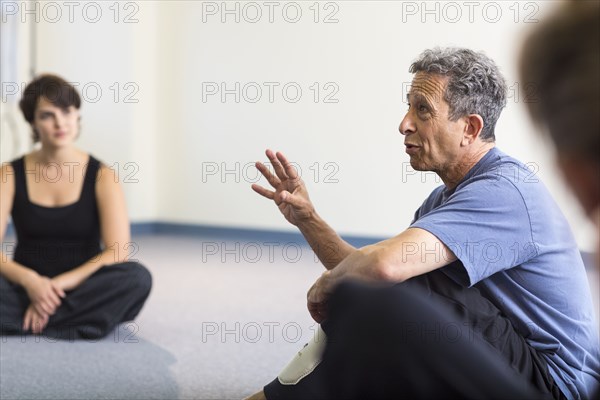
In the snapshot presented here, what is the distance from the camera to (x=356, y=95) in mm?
5918

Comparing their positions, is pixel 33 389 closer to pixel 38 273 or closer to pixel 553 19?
pixel 38 273

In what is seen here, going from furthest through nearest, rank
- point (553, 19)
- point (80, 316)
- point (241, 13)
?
point (241, 13) → point (80, 316) → point (553, 19)

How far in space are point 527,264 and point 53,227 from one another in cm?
209

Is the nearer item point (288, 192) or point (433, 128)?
point (433, 128)

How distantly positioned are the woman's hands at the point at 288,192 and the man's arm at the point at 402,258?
0.38 meters

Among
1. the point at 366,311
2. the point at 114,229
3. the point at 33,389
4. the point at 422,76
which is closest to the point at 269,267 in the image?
the point at 114,229

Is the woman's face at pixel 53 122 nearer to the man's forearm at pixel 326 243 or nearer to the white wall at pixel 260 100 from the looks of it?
the man's forearm at pixel 326 243

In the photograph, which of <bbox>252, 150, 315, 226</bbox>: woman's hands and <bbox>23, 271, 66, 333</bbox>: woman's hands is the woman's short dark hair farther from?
<bbox>252, 150, 315, 226</bbox>: woman's hands

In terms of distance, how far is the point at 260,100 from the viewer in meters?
6.43

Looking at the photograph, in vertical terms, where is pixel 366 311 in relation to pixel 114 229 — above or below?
above

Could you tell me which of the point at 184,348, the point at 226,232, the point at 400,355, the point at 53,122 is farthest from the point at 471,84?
the point at 226,232

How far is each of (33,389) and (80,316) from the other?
791 mm

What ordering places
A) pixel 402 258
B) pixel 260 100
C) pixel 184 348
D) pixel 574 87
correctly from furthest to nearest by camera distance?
pixel 260 100, pixel 184 348, pixel 402 258, pixel 574 87

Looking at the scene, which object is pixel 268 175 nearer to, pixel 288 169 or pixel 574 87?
pixel 288 169
